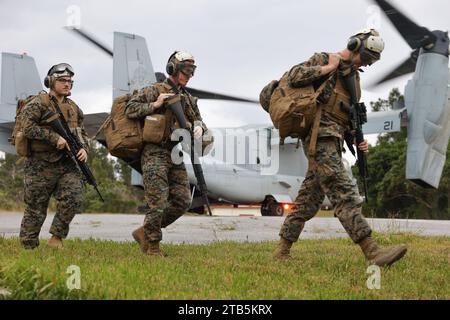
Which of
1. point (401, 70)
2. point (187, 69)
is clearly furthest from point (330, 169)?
point (401, 70)

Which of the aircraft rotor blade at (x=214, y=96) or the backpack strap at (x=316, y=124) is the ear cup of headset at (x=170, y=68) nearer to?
the backpack strap at (x=316, y=124)

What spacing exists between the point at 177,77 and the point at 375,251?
2790 mm

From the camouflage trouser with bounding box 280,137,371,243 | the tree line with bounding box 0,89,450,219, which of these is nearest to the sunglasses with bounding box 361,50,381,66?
the camouflage trouser with bounding box 280,137,371,243

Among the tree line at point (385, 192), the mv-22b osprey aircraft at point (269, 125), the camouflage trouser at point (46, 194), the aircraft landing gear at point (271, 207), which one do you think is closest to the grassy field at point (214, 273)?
the camouflage trouser at point (46, 194)

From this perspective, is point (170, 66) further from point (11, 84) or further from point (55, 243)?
point (11, 84)

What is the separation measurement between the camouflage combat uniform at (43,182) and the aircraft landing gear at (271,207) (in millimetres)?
16695

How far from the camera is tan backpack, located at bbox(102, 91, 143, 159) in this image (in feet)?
21.0

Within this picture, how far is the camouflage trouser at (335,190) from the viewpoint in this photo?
17.8 feet

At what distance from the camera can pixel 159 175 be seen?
20.5 feet

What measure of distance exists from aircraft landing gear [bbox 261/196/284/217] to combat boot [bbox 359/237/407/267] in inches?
693

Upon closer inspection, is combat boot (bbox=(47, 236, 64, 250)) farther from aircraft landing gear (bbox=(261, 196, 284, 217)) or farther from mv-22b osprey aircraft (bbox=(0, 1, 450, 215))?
aircraft landing gear (bbox=(261, 196, 284, 217))

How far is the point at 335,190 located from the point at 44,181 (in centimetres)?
326
